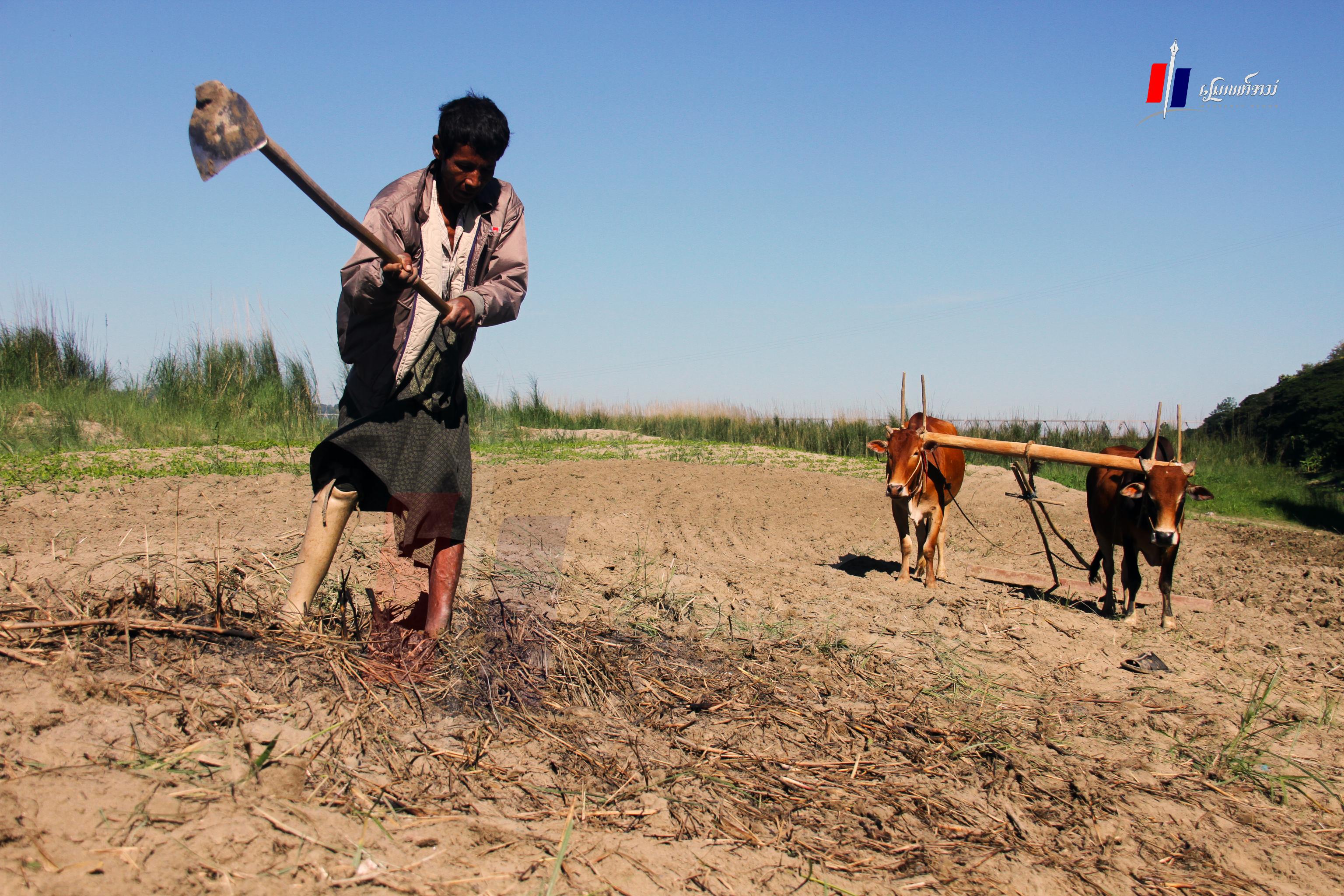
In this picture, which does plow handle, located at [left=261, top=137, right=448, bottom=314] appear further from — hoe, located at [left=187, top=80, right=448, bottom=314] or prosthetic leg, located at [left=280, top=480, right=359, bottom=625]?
prosthetic leg, located at [left=280, top=480, right=359, bottom=625]

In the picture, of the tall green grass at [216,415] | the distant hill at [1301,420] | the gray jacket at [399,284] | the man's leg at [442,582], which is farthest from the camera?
the distant hill at [1301,420]

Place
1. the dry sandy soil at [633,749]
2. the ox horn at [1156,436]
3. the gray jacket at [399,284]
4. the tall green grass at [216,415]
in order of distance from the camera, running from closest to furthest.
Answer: the dry sandy soil at [633,749], the gray jacket at [399,284], the ox horn at [1156,436], the tall green grass at [216,415]

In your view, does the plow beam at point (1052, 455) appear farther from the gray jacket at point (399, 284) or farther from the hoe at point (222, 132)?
the hoe at point (222, 132)

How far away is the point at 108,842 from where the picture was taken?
179 cm

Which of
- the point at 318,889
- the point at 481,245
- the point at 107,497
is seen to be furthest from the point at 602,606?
the point at 107,497

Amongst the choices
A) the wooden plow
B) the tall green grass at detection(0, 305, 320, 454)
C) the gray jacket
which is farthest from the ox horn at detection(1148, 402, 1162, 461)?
the tall green grass at detection(0, 305, 320, 454)

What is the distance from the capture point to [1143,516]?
6.13m

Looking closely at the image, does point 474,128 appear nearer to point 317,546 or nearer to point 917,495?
point 317,546

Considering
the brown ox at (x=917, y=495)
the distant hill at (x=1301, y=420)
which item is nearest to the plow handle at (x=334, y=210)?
the brown ox at (x=917, y=495)

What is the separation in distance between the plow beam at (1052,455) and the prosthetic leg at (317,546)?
418 cm

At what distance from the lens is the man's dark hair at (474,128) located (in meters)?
3.00

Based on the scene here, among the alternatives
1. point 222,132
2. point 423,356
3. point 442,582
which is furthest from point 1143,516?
point 222,132

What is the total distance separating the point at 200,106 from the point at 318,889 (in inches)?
79.6

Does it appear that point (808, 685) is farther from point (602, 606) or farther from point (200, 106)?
point (200, 106)
